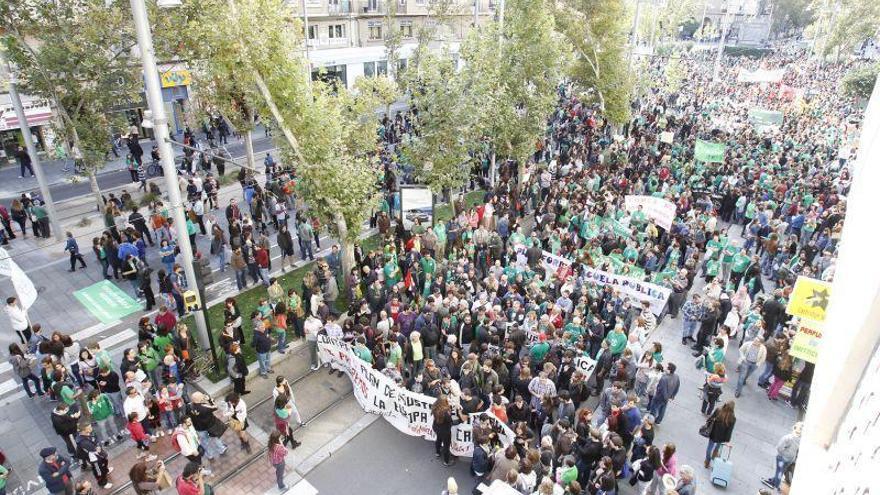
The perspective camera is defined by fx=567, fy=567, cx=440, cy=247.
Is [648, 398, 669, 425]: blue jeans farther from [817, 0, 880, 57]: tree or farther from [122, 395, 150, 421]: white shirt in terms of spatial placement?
[817, 0, 880, 57]: tree

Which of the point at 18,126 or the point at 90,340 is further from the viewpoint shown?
the point at 18,126

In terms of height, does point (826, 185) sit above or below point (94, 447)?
above

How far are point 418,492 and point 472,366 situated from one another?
257cm

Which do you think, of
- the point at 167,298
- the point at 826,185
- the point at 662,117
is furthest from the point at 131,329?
the point at 662,117

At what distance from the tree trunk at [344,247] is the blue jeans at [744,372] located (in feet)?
34.0

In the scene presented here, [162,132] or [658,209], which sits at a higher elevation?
[162,132]

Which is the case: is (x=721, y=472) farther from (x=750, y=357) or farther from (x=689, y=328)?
(x=689, y=328)

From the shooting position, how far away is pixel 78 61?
762 inches

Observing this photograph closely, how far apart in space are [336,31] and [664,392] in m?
38.4

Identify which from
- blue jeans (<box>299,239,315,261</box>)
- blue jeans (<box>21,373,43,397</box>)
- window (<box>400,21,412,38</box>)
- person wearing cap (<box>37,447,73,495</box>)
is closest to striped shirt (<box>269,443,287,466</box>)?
person wearing cap (<box>37,447,73,495</box>)

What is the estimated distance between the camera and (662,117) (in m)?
36.5

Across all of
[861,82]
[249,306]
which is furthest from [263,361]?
[861,82]

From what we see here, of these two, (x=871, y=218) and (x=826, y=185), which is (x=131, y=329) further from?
(x=826, y=185)

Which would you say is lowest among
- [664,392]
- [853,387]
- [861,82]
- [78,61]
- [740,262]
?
[664,392]
